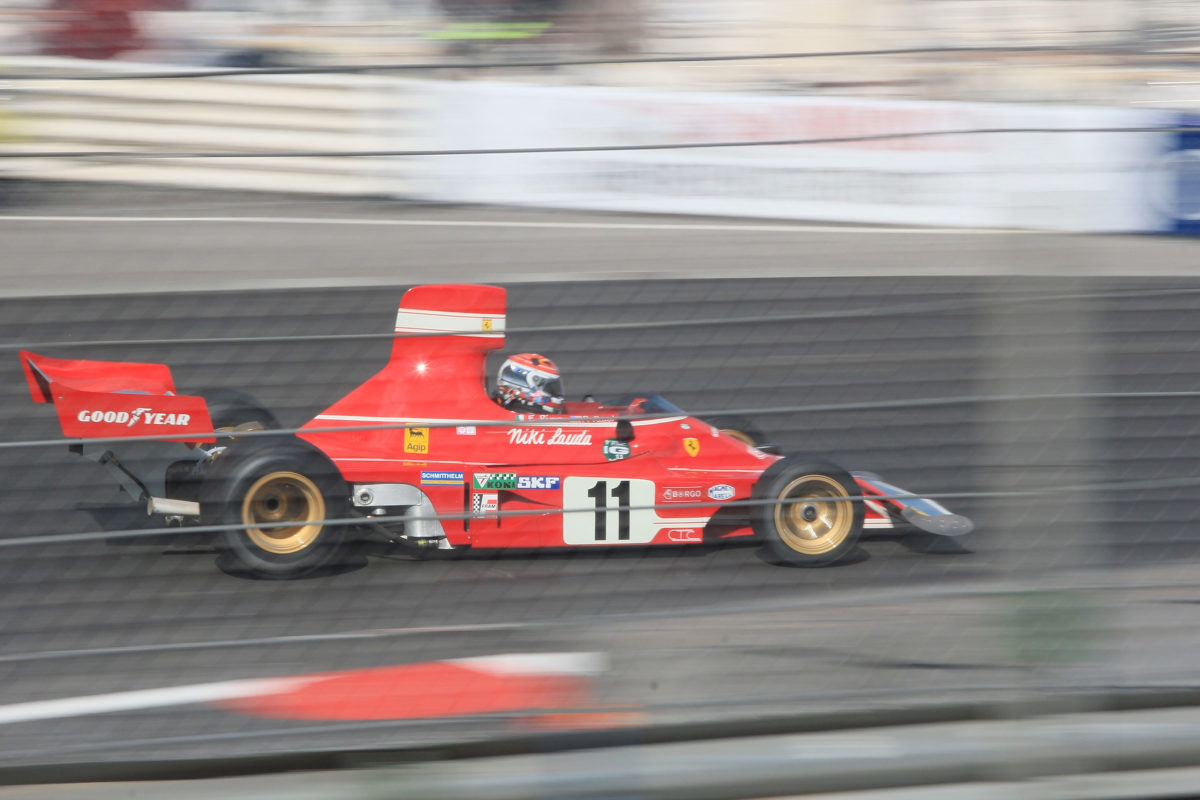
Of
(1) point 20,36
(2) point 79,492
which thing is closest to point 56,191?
(1) point 20,36

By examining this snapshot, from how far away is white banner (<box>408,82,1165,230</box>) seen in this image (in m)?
1.43

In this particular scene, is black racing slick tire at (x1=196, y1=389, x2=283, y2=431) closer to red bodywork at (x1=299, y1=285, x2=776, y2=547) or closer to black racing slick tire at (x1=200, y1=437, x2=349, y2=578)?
red bodywork at (x1=299, y1=285, x2=776, y2=547)

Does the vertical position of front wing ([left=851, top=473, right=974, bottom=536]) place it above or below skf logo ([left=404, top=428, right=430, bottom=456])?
below

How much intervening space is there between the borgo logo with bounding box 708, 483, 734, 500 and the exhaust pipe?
1.40m

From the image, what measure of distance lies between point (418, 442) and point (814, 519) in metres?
1.31

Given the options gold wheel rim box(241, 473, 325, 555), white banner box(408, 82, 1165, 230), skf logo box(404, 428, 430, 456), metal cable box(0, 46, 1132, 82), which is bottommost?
gold wheel rim box(241, 473, 325, 555)

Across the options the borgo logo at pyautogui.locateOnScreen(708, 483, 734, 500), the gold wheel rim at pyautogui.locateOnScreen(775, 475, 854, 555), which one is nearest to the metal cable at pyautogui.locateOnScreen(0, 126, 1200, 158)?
the gold wheel rim at pyautogui.locateOnScreen(775, 475, 854, 555)

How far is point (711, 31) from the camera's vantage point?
58.6 inches

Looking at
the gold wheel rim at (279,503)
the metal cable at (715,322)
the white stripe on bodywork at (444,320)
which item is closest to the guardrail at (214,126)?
the metal cable at (715,322)

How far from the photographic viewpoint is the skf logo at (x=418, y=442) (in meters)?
3.17

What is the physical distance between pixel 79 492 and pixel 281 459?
1.29 metres

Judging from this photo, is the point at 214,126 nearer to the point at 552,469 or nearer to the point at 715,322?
the point at 715,322

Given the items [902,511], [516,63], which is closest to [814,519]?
[902,511]

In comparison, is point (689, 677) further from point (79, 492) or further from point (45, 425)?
point (45, 425)
